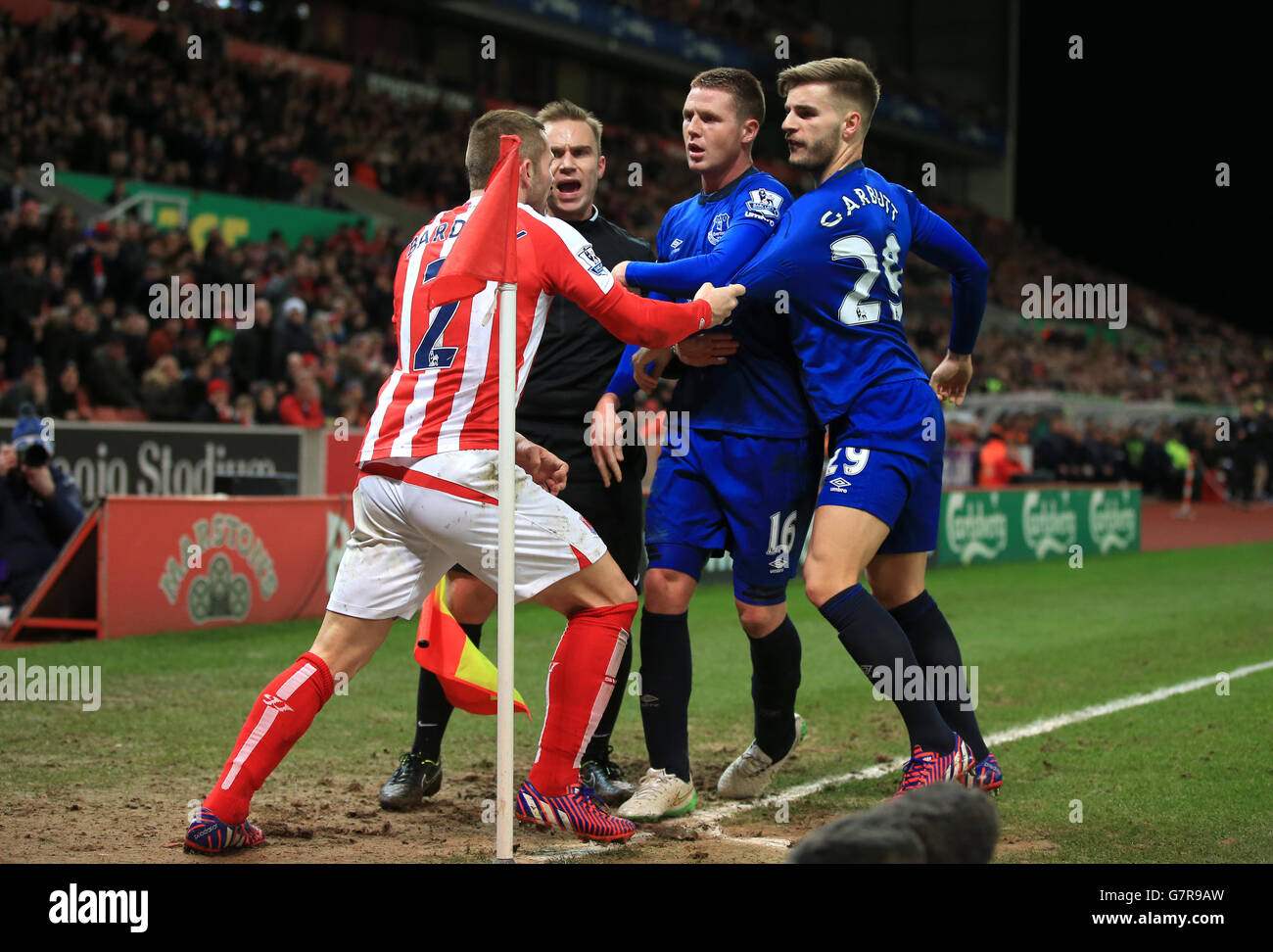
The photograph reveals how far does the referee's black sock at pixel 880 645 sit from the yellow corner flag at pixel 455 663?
108 cm

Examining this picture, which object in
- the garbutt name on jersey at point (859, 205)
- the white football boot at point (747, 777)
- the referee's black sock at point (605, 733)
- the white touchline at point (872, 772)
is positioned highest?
the garbutt name on jersey at point (859, 205)

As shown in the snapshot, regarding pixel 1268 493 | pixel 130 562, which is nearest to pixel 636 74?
pixel 1268 493

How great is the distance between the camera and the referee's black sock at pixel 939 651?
4.77 metres

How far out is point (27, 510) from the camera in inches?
359

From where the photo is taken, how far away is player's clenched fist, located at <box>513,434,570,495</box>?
4.29m

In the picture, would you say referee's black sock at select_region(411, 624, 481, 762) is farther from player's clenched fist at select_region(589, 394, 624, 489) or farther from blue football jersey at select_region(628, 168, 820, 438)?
blue football jersey at select_region(628, 168, 820, 438)

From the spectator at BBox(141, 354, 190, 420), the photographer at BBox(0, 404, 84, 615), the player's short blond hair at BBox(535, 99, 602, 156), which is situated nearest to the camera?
the player's short blond hair at BBox(535, 99, 602, 156)

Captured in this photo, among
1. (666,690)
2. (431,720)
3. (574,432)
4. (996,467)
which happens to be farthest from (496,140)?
(996,467)

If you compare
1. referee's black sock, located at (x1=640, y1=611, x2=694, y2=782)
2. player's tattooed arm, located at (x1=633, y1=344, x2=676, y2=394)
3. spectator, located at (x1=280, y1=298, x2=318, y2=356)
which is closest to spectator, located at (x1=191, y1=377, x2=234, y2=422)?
spectator, located at (x1=280, y1=298, x2=318, y2=356)

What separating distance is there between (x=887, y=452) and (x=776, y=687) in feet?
3.55

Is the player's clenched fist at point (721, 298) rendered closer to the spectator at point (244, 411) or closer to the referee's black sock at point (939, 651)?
the referee's black sock at point (939, 651)

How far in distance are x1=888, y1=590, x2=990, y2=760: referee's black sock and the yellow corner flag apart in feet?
4.98

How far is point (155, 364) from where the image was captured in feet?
43.5

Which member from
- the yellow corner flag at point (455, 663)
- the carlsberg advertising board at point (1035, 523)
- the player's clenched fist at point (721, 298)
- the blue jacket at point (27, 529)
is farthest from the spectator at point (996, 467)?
the yellow corner flag at point (455, 663)
